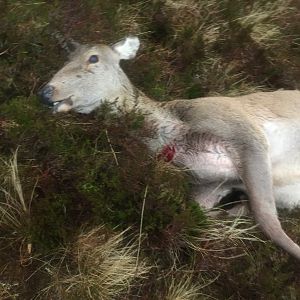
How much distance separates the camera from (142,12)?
30.7 ft

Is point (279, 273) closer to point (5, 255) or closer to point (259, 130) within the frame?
point (259, 130)

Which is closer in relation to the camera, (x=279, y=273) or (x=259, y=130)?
(x=279, y=273)

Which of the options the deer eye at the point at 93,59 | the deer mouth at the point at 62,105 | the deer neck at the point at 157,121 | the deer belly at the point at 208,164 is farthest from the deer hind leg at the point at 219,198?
the deer eye at the point at 93,59

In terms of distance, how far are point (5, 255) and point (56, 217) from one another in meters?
0.53

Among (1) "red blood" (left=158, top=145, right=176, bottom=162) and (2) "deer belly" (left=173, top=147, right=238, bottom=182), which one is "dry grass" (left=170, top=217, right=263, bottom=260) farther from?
(1) "red blood" (left=158, top=145, right=176, bottom=162)

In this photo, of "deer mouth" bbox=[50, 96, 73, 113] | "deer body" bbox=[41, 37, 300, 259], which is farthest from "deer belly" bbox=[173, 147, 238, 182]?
"deer mouth" bbox=[50, 96, 73, 113]

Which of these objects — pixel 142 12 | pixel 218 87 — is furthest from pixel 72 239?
pixel 142 12

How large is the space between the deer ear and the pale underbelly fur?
1268mm

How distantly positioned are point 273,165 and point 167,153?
42.1 inches

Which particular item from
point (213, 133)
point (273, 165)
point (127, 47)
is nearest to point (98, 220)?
point (213, 133)

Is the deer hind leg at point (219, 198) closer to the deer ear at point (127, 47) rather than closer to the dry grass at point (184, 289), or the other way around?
the dry grass at point (184, 289)

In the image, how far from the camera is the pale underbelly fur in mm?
7031

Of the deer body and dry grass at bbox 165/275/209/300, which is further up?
the deer body

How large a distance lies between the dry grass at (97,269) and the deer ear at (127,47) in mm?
2066
